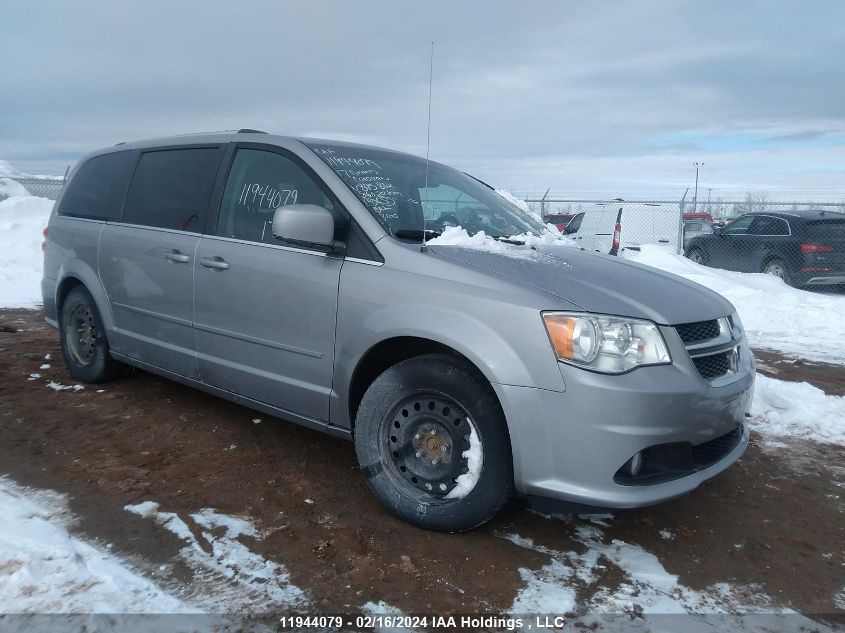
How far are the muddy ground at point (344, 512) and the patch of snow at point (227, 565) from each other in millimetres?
57

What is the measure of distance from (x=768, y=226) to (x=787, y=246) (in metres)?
0.69

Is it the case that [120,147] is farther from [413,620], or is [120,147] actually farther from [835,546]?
[835,546]

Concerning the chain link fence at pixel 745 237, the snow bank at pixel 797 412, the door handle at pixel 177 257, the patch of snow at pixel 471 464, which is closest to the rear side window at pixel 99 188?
the door handle at pixel 177 257

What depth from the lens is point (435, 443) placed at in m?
2.92

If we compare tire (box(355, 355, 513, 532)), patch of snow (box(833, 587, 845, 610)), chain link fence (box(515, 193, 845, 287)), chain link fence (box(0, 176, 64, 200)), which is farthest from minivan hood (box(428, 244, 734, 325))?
chain link fence (box(0, 176, 64, 200))

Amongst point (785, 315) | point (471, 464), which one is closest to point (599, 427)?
point (471, 464)

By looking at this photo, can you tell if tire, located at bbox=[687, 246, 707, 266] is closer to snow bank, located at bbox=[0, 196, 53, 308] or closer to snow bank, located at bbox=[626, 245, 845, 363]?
snow bank, located at bbox=[626, 245, 845, 363]

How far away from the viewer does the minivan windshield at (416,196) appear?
11.0 ft

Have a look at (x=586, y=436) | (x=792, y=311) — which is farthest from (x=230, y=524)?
(x=792, y=311)

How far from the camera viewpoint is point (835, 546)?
299 cm

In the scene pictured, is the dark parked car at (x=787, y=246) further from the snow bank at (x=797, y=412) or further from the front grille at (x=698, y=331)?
the front grille at (x=698, y=331)

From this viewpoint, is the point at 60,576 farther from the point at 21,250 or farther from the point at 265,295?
the point at 21,250

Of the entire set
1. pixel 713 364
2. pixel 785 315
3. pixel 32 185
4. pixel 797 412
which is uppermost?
pixel 32 185

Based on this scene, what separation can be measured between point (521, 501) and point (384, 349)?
1.08 metres
